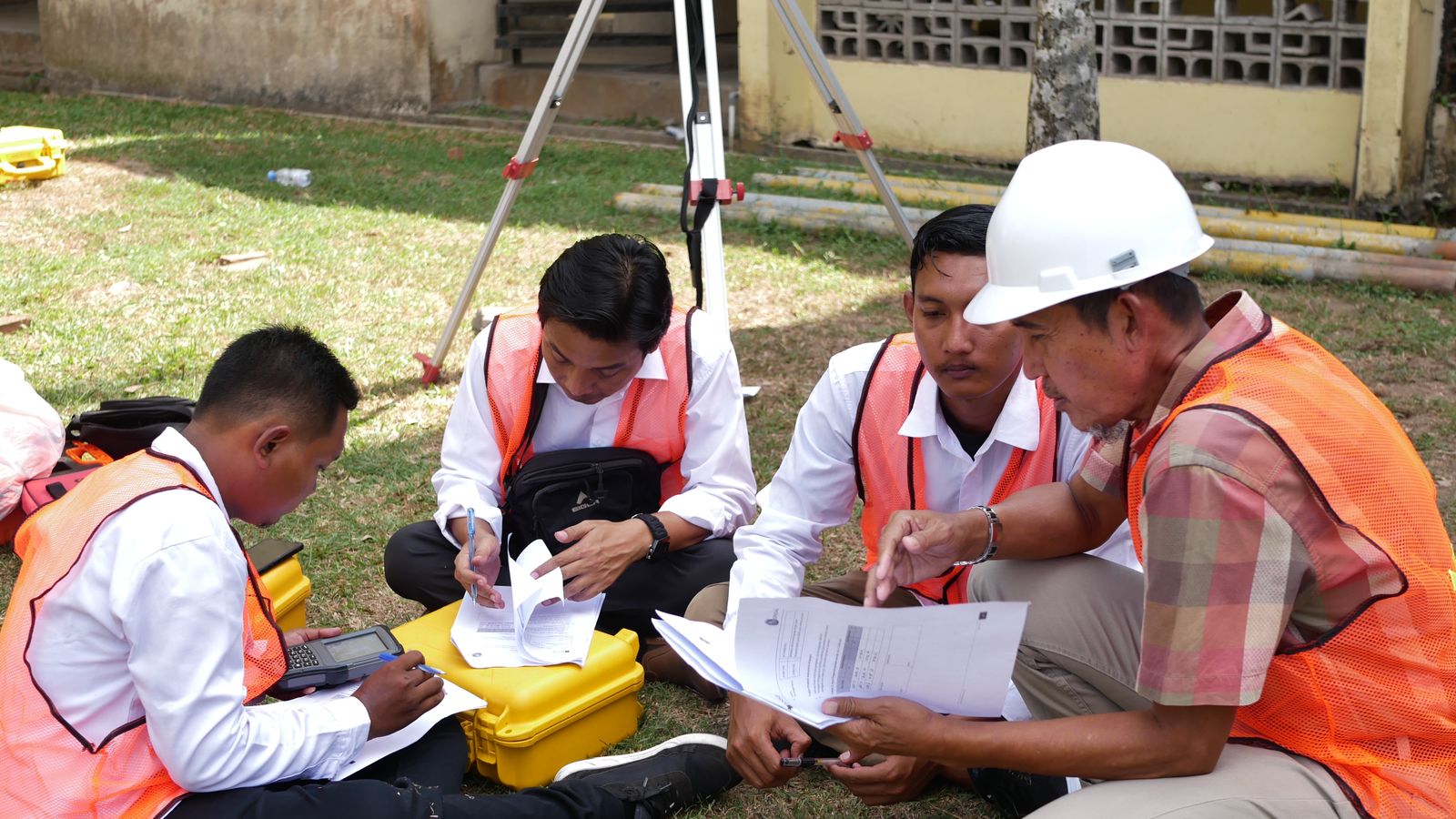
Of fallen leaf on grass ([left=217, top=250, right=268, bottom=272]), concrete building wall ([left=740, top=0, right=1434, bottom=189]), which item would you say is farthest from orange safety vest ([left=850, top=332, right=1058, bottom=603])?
concrete building wall ([left=740, top=0, right=1434, bottom=189])

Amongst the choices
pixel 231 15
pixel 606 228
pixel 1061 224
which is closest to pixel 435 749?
pixel 1061 224

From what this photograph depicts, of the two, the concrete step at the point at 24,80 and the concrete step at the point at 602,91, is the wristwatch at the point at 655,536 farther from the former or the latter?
the concrete step at the point at 24,80

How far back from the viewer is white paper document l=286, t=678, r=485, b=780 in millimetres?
2713

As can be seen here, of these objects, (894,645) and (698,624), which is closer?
(894,645)

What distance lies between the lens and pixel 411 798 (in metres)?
2.59

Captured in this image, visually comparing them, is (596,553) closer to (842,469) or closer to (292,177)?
(842,469)

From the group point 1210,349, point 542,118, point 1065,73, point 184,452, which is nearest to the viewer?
point 1210,349

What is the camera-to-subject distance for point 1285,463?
6.16 ft

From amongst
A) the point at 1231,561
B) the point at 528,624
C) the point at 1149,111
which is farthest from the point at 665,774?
the point at 1149,111

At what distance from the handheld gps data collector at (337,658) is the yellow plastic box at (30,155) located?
7.48m

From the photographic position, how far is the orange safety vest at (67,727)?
2285 millimetres

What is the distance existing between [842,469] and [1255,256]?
14.9 ft

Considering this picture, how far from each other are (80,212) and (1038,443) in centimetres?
758

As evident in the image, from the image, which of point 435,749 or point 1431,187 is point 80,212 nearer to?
point 435,749
